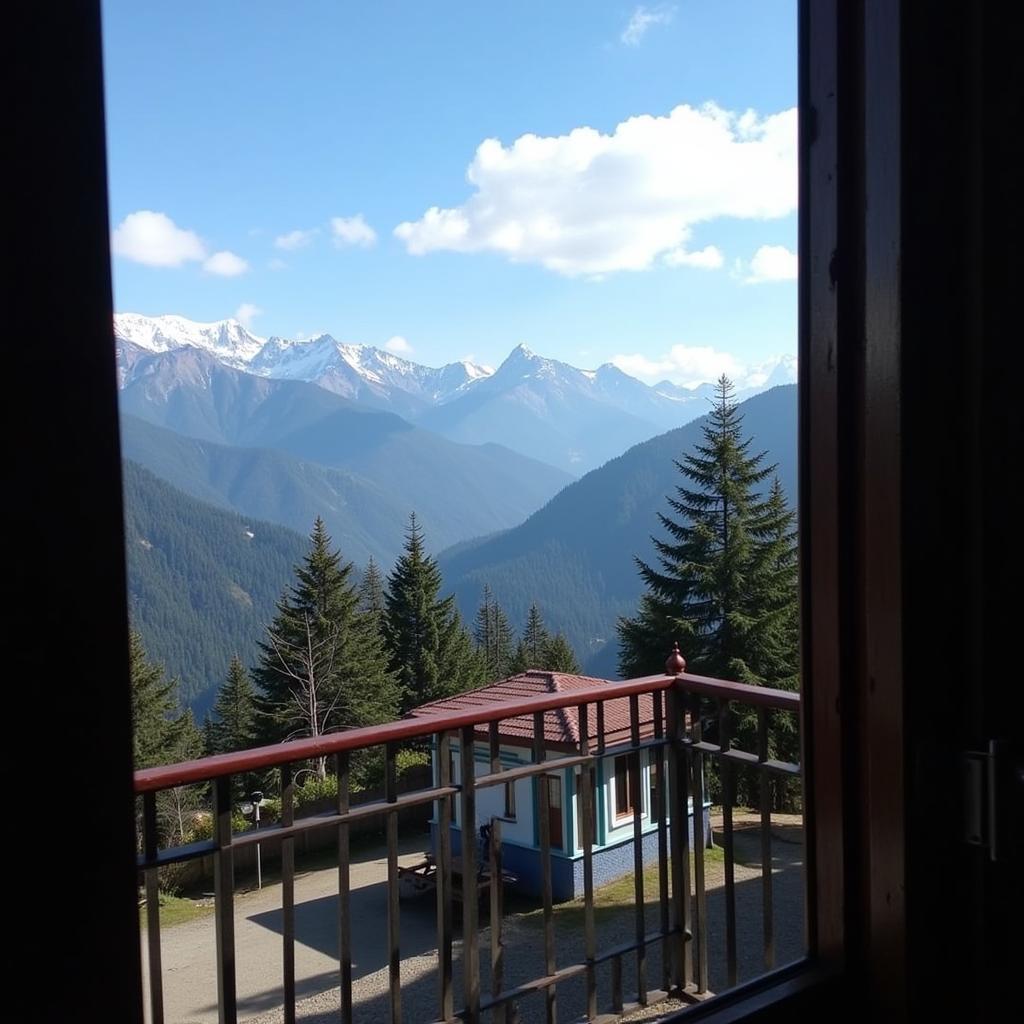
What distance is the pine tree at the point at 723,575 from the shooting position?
16125mm

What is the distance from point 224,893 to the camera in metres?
1.55

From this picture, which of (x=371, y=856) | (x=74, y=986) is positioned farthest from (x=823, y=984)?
(x=371, y=856)

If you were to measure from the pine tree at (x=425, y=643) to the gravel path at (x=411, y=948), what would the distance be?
38.9 ft

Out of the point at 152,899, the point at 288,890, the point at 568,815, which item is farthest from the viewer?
Answer: the point at 568,815

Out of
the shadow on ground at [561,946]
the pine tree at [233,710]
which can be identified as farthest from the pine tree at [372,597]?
the shadow on ground at [561,946]

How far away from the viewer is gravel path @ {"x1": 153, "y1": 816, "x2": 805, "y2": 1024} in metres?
5.27

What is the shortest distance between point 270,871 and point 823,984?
14.2 meters

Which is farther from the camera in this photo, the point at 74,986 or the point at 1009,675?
the point at 1009,675

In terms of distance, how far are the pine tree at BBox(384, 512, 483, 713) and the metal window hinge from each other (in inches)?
861

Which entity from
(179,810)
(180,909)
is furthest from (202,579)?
(180,909)

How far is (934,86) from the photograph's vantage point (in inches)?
28.9

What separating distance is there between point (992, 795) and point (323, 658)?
19715 millimetres

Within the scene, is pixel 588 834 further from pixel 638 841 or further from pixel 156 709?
pixel 156 709

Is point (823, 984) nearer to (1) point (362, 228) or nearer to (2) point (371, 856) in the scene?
(1) point (362, 228)
